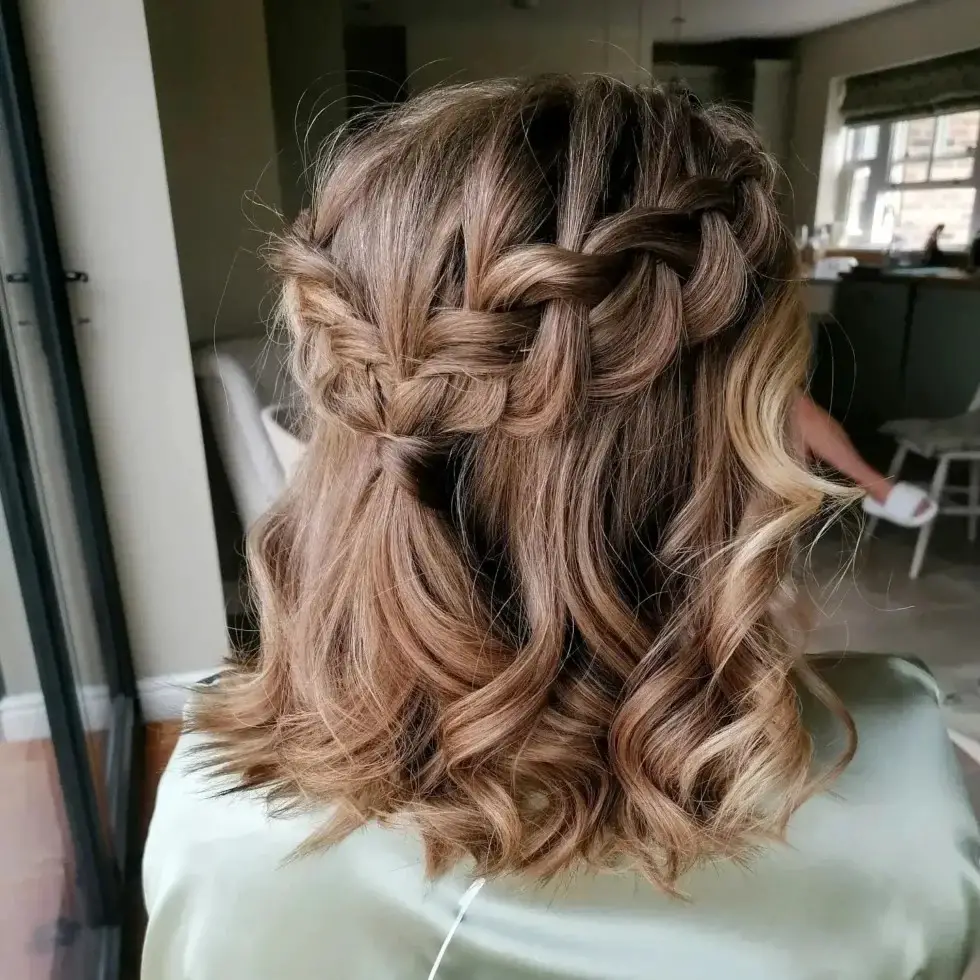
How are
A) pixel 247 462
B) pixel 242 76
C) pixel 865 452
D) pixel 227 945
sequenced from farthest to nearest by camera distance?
pixel 865 452
pixel 242 76
pixel 247 462
pixel 227 945

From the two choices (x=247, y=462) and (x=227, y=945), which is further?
(x=247, y=462)

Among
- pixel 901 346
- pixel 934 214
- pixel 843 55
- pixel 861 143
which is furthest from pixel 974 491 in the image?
pixel 843 55

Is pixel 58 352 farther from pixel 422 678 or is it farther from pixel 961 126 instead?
pixel 961 126

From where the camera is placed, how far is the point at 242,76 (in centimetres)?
197

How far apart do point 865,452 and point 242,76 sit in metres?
1.87

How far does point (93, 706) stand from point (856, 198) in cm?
212

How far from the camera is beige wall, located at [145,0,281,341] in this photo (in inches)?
75.0

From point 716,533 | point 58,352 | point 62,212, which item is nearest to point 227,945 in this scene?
point 716,533

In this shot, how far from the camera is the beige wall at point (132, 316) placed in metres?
1.32

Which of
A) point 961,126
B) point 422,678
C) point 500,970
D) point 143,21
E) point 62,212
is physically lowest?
point 500,970

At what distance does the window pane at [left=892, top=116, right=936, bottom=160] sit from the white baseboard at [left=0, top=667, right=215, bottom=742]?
2.06 meters

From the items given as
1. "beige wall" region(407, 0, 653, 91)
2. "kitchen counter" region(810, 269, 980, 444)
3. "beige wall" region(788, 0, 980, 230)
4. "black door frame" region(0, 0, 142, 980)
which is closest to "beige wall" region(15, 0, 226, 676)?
"black door frame" region(0, 0, 142, 980)

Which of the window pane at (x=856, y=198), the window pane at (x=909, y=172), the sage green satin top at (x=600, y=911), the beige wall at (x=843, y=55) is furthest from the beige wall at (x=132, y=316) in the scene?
the window pane at (x=909, y=172)

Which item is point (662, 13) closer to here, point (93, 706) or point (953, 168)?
point (953, 168)
